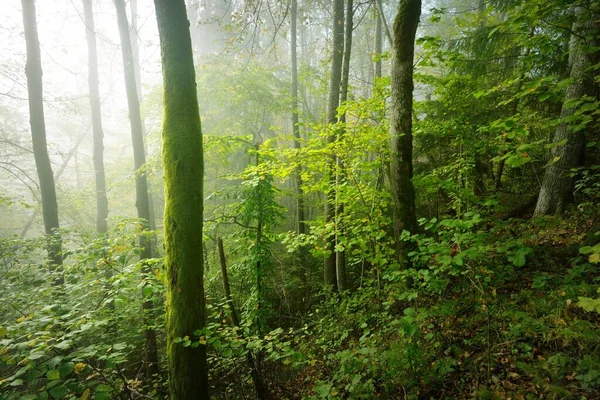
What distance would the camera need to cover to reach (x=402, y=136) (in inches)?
152

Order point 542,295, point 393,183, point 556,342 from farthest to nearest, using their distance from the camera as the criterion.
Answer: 1. point 393,183
2. point 542,295
3. point 556,342

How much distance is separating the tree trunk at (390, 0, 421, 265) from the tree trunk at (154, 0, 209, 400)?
266cm

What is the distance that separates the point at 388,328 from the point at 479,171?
6.61 m

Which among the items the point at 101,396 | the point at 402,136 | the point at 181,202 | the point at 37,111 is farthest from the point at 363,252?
the point at 37,111

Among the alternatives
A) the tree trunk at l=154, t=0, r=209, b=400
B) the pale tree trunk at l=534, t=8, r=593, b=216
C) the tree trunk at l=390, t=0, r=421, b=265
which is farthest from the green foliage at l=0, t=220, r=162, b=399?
the pale tree trunk at l=534, t=8, r=593, b=216

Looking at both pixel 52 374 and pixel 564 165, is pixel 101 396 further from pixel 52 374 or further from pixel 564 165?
pixel 564 165

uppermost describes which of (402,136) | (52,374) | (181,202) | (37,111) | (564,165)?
(37,111)

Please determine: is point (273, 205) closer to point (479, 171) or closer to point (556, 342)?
point (556, 342)

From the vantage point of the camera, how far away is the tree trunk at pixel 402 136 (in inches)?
150

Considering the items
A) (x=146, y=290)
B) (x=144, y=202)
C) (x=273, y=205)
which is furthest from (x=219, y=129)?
(x=146, y=290)

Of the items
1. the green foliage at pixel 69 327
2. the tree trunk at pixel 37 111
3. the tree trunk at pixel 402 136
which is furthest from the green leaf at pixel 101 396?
the tree trunk at pixel 37 111

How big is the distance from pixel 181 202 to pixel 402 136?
3.02 m

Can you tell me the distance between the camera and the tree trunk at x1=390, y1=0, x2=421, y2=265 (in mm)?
3809

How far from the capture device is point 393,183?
397cm
